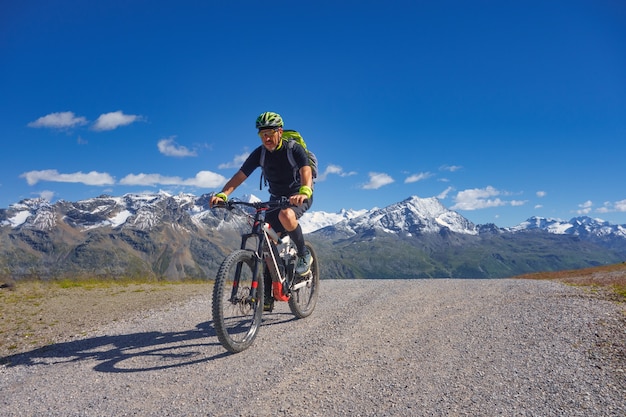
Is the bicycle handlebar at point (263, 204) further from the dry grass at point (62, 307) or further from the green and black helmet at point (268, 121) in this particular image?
the dry grass at point (62, 307)

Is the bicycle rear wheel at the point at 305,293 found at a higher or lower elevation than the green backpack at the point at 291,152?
lower

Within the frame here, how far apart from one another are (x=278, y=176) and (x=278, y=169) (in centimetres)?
17

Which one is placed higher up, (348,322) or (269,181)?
(269,181)

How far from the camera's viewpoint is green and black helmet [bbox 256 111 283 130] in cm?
773

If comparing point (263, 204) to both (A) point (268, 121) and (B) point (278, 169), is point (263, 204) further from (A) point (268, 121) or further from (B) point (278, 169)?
(A) point (268, 121)

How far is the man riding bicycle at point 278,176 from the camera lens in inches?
309

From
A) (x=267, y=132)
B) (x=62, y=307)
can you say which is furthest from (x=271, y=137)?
(x=62, y=307)

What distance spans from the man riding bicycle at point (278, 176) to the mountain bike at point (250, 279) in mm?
245

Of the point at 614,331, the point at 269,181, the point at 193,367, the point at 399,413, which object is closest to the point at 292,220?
the point at 269,181

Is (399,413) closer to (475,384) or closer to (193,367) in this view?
(475,384)

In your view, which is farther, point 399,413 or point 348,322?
point 348,322

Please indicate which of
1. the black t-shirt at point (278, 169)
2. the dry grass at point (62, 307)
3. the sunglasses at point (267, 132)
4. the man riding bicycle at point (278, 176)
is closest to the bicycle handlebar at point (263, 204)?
the man riding bicycle at point (278, 176)

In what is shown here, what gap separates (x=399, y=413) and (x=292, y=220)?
445 cm

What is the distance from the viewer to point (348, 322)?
8.52 m
